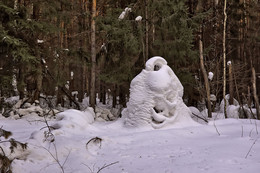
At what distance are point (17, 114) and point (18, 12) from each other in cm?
417

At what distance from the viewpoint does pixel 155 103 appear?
6.10m

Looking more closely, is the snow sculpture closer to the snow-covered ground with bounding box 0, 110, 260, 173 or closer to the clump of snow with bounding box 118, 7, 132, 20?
the snow-covered ground with bounding box 0, 110, 260, 173

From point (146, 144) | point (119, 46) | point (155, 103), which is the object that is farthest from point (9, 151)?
point (119, 46)

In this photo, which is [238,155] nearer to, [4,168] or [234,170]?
[234,170]

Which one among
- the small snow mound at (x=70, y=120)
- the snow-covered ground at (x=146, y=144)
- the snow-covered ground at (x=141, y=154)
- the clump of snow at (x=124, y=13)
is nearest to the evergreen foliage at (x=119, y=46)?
the clump of snow at (x=124, y=13)

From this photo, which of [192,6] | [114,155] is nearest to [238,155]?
[114,155]

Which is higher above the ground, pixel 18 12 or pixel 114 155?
pixel 18 12

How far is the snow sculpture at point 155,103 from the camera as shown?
235 inches

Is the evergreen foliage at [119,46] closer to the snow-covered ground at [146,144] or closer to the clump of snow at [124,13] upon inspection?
the clump of snow at [124,13]

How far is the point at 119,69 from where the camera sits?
10812 mm

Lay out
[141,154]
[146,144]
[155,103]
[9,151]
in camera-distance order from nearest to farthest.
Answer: [9,151]
[141,154]
[146,144]
[155,103]

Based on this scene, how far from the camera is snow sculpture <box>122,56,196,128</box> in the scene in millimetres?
5958

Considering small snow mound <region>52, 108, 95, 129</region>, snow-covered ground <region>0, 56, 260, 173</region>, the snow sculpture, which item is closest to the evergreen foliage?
snow-covered ground <region>0, 56, 260, 173</region>

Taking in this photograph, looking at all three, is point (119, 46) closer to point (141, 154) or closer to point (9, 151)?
point (141, 154)
